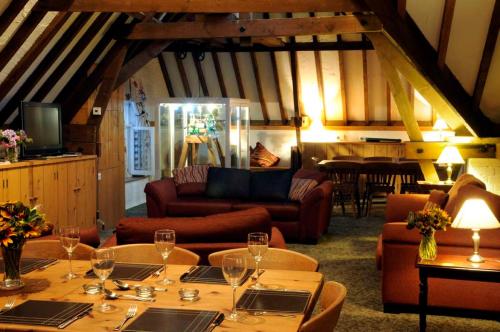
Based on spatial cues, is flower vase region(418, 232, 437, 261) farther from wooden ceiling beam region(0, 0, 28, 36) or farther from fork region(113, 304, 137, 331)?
wooden ceiling beam region(0, 0, 28, 36)

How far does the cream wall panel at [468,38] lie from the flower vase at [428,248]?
3157 mm

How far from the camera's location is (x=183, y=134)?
1109 cm

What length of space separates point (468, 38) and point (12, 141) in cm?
524

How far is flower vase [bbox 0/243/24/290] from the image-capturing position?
2.77 metres

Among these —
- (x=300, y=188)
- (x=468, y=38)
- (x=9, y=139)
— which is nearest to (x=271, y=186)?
(x=300, y=188)

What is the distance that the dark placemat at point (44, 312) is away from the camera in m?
2.33

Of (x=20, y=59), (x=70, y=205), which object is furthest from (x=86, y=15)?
(x=70, y=205)

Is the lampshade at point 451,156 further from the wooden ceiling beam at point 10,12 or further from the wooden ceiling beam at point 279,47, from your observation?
the wooden ceiling beam at point 10,12

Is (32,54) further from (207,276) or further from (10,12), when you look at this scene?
(207,276)

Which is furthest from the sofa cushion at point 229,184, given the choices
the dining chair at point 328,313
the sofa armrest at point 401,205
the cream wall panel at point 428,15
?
the dining chair at point 328,313

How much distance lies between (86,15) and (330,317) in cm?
646

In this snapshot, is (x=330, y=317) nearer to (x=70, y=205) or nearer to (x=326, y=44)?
(x=70, y=205)

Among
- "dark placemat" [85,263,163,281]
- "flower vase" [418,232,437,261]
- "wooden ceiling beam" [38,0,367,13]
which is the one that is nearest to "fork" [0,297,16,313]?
"dark placemat" [85,263,163,281]

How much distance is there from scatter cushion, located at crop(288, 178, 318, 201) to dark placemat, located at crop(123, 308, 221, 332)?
5.68 meters
